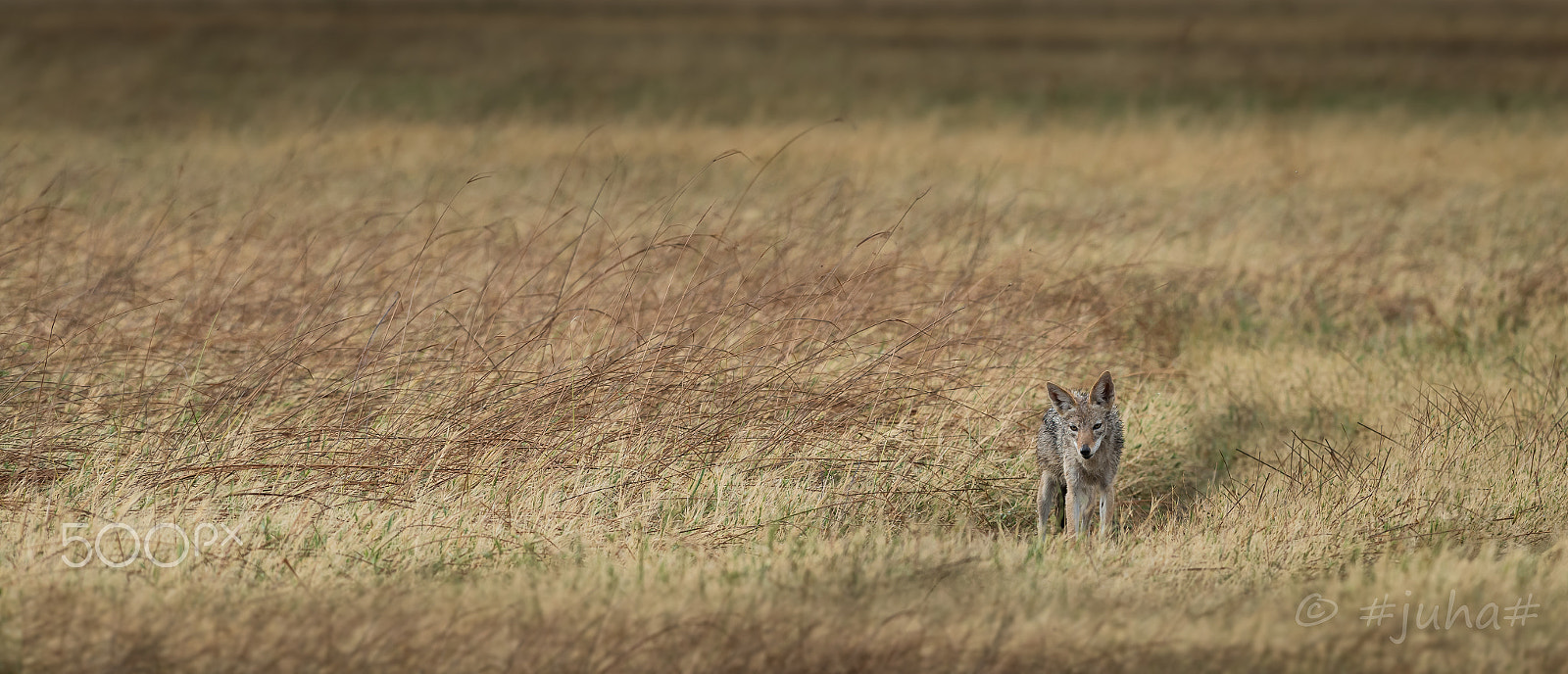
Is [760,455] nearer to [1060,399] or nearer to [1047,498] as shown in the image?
[1047,498]

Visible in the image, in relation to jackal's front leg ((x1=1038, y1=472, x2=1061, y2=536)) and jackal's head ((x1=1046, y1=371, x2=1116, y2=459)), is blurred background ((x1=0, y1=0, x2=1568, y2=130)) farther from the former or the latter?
jackal's head ((x1=1046, y1=371, x2=1116, y2=459))

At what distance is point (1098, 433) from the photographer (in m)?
5.45

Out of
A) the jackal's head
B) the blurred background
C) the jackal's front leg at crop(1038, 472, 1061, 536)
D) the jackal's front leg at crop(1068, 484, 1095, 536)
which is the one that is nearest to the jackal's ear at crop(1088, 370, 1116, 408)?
the jackal's head

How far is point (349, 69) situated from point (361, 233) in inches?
660

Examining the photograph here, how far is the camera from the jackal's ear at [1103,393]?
5.40 metres

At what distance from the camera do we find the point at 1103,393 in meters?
5.46

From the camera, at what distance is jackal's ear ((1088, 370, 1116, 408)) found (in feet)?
17.7

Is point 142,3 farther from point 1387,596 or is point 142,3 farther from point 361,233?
point 1387,596

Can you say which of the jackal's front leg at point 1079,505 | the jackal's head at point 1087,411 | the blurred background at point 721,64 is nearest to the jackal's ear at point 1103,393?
the jackal's head at point 1087,411

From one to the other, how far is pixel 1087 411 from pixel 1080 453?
173 mm

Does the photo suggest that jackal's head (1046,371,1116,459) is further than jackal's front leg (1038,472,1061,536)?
No

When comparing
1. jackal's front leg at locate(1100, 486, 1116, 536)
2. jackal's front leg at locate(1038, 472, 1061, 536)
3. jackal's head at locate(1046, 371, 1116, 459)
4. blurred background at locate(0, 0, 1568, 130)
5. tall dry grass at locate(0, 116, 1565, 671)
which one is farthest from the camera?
blurred background at locate(0, 0, 1568, 130)

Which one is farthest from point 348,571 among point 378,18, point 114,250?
point 378,18

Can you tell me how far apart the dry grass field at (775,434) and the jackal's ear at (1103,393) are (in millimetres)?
597
